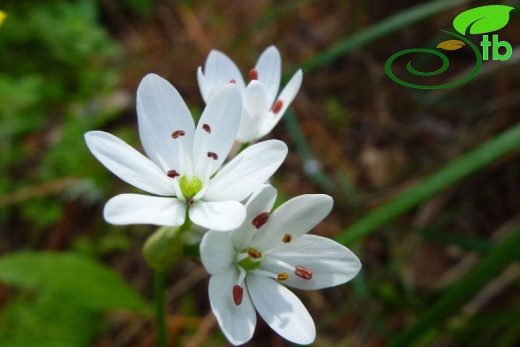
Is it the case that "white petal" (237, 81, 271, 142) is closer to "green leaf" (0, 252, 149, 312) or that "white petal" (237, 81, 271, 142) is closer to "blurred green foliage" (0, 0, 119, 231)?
"green leaf" (0, 252, 149, 312)

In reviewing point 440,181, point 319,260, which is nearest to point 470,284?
point 440,181

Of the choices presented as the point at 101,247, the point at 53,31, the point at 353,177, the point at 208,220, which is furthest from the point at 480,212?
the point at 53,31

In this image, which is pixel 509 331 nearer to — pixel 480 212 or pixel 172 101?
pixel 480 212

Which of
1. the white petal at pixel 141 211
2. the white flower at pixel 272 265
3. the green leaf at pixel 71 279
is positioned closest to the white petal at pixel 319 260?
the white flower at pixel 272 265

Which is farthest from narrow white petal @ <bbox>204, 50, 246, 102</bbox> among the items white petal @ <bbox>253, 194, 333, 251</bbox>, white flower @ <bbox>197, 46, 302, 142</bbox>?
white petal @ <bbox>253, 194, 333, 251</bbox>

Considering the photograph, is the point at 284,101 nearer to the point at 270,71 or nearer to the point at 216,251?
the point at 270,71

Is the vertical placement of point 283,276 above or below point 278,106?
below
